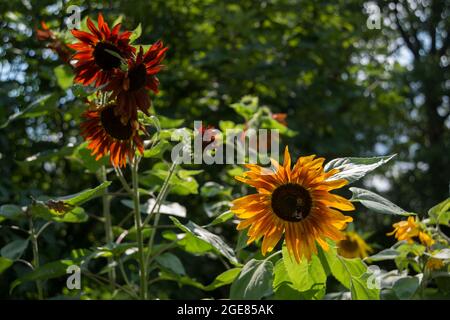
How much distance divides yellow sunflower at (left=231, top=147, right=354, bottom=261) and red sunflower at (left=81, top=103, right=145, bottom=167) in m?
0.24

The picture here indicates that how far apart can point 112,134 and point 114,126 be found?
0.02 metres

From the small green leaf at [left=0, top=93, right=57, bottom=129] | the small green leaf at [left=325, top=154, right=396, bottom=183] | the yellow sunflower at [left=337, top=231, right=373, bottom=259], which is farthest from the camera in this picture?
the yellow sunflower at [left=337, top=231, right=373, bottom=259]

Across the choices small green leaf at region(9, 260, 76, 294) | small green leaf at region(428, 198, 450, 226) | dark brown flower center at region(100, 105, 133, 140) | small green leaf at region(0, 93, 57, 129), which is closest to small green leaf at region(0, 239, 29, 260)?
small green leaf at region(9, 260, 76, 294)

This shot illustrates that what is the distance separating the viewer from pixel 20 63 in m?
2.96

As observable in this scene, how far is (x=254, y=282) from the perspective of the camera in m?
1.24

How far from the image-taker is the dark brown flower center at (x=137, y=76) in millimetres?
1208

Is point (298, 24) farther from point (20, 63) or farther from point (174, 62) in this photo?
point (20, 63)

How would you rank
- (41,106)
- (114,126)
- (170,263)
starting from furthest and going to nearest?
(41,106), (170,263), (114,126)

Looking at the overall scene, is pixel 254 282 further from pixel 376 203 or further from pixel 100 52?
pixel 100 52

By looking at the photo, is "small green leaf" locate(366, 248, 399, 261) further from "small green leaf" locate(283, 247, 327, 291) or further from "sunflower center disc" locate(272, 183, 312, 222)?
"sunflower center disc" locate(272, 183, 312, 222)

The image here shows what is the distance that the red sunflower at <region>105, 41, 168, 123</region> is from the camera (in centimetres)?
120

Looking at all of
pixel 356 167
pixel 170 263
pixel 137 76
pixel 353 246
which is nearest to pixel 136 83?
pixel 137 76

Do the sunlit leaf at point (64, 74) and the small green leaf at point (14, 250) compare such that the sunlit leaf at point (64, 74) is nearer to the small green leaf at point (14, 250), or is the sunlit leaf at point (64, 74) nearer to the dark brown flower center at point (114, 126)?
the small green leaf at point (14, 250)
